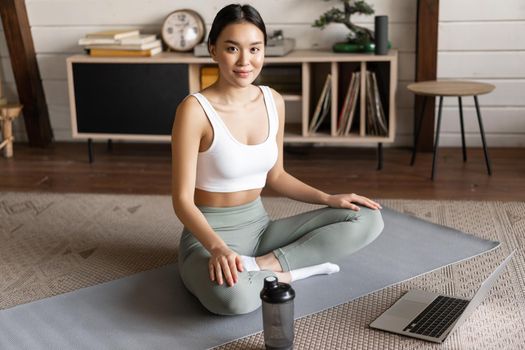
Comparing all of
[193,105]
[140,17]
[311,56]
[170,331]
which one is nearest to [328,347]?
[170,331]

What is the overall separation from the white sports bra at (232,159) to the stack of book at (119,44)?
59.4 inches

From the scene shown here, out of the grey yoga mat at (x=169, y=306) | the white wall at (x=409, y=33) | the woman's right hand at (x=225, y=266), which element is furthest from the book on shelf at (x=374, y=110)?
the woman's right hand at (x=225, y=266)

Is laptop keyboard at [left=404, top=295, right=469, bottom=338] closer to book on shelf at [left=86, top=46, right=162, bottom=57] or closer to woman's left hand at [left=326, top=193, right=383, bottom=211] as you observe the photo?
woman's left hand at [left=326, top=193, right=383, bottom=211]

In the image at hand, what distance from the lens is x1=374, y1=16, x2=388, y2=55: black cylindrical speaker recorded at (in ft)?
11.2

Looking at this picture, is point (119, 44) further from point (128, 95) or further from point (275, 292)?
point (275, 292)

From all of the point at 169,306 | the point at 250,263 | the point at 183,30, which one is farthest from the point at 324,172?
the point at 169,306

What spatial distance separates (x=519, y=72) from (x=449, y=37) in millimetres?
388

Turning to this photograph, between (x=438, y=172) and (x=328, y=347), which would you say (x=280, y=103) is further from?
(x=438, y=172)

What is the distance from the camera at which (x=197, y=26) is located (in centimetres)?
375

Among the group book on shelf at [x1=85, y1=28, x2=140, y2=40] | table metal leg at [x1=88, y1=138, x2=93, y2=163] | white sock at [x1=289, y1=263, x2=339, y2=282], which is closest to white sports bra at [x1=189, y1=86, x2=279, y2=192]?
white sock at [x1=289, y1=263, x2=339, y2=282]

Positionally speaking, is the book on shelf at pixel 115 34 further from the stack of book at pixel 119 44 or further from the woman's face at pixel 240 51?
the woman's face at pixel 240 51

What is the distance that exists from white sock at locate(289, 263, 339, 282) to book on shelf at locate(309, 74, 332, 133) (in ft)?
4.60

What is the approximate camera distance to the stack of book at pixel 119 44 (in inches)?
142

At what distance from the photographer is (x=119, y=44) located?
362cm
